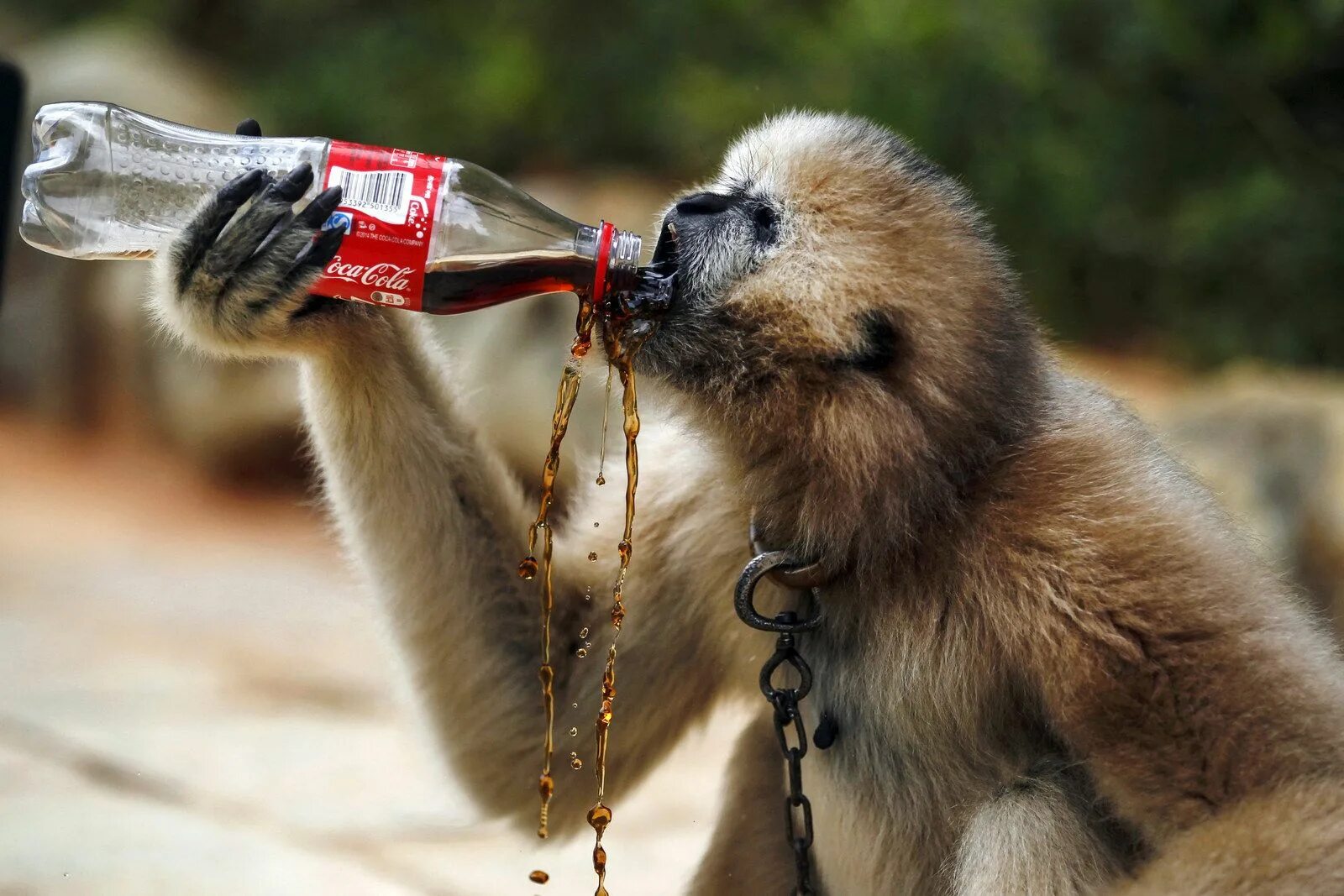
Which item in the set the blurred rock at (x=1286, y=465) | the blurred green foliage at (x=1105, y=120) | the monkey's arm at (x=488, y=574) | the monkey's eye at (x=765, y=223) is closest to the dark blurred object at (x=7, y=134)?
the monkey's arm at (x=488, y=574)

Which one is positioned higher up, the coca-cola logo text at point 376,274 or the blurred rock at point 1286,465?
the blurred rock at point 1286,465

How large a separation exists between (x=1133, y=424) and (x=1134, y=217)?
247 inches

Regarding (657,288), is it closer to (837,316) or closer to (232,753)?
(837,316)

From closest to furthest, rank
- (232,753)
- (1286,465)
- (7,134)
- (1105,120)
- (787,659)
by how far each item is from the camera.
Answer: (787,659), (7,134), (232,753), (1286,465), (1105,120)

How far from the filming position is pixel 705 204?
9.91 ft

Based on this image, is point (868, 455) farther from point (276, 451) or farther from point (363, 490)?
point (276, 451)

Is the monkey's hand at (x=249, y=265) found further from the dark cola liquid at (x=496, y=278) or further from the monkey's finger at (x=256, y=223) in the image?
the dark cola liquid at (x=496, y=278)

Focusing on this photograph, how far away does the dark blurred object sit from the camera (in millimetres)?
3502

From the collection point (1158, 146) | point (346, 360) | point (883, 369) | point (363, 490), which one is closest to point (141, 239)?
point (346, 360)

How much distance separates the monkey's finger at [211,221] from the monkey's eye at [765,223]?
982 millimetres

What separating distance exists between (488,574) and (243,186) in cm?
111

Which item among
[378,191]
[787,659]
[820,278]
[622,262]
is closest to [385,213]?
[378,191]

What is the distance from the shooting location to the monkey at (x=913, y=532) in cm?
265

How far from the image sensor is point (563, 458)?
8633 mm
